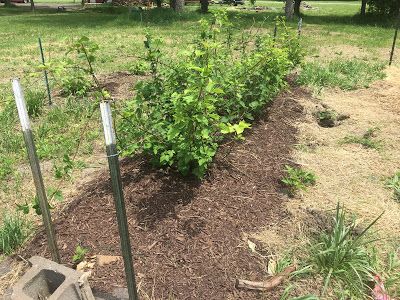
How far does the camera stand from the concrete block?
2.34 meters

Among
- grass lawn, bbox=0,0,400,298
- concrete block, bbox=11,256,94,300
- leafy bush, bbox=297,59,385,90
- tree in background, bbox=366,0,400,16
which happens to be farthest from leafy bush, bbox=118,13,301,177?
tree in background, bbox=366,0,400,16

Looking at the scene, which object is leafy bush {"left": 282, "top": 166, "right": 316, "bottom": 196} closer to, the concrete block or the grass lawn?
the grass lawn

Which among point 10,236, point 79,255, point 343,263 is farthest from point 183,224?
point 10,236

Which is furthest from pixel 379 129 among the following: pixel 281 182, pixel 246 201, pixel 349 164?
pixel 246 201

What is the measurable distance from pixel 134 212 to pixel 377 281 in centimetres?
193

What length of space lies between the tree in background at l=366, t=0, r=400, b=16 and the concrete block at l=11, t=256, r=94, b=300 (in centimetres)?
2013

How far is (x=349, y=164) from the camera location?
178 inches

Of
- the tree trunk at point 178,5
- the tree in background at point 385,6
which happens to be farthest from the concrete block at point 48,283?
the tree in background at point 385,6

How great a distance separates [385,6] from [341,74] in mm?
13637

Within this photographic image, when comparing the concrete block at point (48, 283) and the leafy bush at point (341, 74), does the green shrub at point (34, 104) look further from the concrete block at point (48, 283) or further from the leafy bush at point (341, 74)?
the leafy bush at point (341, 74)

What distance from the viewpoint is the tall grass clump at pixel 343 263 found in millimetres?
2756

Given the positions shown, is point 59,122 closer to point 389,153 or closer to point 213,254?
point 213,254

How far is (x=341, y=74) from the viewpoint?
821 cm

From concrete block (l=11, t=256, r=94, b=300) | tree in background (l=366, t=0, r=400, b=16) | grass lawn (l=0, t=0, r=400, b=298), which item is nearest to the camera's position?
concrete block (l=11, t=256, r=94, b=300)
